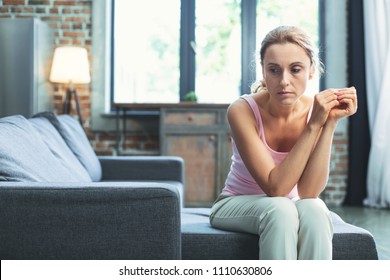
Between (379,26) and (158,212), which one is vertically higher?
(379,26)

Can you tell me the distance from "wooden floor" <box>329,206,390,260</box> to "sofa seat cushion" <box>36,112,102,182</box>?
1661 millimetres

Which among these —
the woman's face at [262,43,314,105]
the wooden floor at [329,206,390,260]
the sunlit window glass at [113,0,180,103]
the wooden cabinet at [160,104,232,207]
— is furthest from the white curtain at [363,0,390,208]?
the woman's face at [262,43,314,105]

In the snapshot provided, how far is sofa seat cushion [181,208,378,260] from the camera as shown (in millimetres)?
1975

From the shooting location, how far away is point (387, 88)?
5.34 metres

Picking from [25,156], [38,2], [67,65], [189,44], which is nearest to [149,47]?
[189,44]

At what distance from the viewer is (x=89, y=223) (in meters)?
1.83

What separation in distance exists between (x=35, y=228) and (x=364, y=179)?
430 centimetres

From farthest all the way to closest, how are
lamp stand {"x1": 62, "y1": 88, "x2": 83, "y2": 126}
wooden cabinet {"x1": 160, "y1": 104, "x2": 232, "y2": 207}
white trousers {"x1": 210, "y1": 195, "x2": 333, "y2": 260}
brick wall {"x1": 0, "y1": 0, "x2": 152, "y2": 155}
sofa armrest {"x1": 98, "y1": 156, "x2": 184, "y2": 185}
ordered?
brick wall {"x1": 0, "y1": 0, "x2": 152, "y2": 155}, lamp stand {"x1": 62, "y1": 88, "x2": 83, "y2": 126}, wooden cabinet {"x1": 160, "y1": 104, "x2": 232, "y2": 207}, sofa armrest {"x1": 98, "y1": 156, "x2": 184, "y2": 185}, white trousers {"x1": 210, "y1": 195, "x2": 333, "y2": 260}

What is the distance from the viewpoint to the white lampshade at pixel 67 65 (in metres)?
5.18

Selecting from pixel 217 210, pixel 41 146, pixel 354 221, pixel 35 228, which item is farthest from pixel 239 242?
pixel 354 221

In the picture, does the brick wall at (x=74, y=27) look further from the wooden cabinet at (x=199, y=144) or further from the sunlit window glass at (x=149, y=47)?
the wooden cabinet at (x=199, y=144)

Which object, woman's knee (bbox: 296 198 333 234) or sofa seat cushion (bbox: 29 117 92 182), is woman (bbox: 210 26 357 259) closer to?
woman's knee (bbox: 296 198 333 234)

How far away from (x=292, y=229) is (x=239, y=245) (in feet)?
0.97
